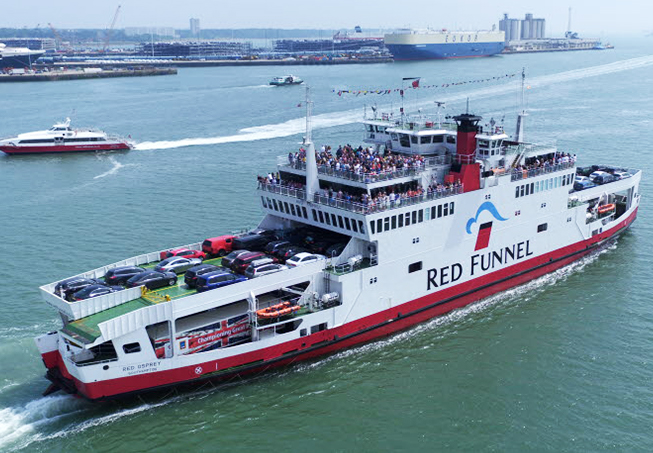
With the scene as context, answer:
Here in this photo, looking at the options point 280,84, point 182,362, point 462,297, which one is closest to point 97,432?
point 182,362

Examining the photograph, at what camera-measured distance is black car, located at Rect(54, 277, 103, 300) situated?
79.2 feet

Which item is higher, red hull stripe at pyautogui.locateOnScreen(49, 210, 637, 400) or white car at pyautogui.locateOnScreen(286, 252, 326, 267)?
white car at pyautogui.locateOnScreen(286, 252, 326, 267)

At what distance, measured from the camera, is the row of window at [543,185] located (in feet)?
108

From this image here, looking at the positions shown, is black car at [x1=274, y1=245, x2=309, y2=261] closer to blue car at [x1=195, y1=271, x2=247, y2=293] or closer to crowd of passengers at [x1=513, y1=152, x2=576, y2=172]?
blue car at [x1=195, y1=271, x2=247, y2=293]

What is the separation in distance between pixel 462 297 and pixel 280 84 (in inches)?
3938

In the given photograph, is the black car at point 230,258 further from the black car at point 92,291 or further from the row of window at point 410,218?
the row of window at point 410,218

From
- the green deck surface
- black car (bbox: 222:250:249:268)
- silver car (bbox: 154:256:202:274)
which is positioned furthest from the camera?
black car (bbox: 222:250:249:268)

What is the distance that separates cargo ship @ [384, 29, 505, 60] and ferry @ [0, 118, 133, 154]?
385 ft

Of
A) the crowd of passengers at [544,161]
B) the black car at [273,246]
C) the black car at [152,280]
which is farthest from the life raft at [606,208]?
the black car at [152,280]

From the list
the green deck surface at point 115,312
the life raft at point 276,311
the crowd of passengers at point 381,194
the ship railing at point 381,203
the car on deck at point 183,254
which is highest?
the crowd of passengers at point 381,194

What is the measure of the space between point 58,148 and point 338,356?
55.5m

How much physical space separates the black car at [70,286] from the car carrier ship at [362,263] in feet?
0.90

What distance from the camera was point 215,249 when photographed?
29250mm

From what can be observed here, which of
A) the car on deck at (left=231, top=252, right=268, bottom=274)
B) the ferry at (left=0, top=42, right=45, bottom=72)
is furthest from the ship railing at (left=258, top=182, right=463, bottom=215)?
the ferry at (left=0, top=42, right=45, bottom=72)
